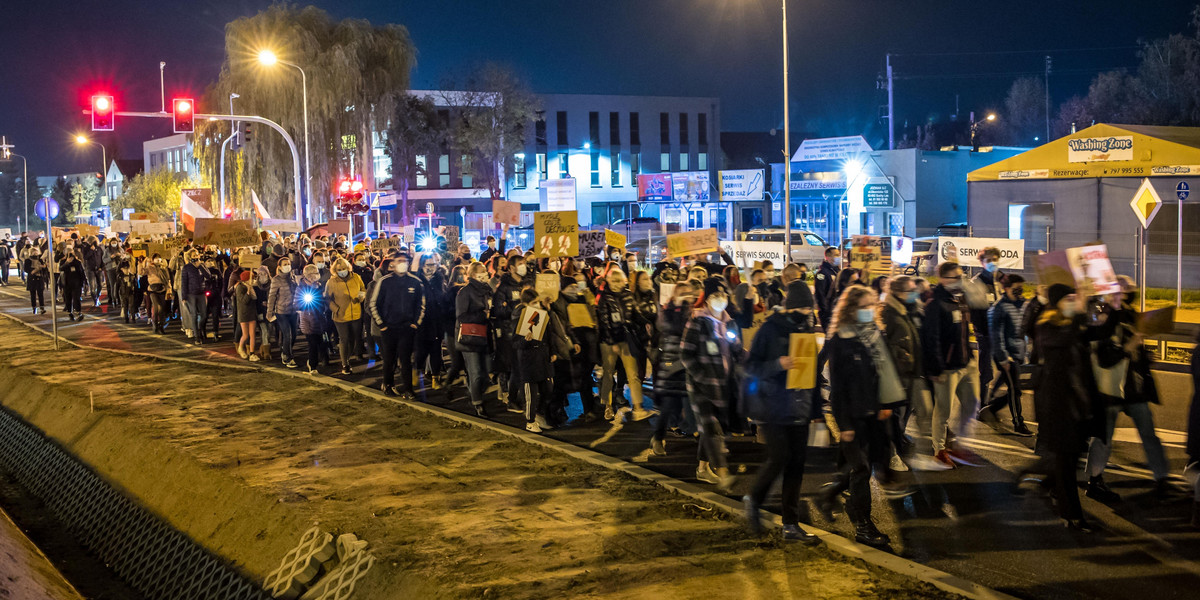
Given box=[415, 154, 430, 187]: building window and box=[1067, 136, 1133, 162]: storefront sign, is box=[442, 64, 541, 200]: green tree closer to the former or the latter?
box=[415, 154, 430, 187]: building window

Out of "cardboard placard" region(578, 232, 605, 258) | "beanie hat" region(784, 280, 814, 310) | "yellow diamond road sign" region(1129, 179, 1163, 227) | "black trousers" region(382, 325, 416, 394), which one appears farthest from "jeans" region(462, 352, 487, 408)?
"yellow diamond road sign" region(1129, 179, 1163, 227)

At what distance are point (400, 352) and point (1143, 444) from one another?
809 centimetres

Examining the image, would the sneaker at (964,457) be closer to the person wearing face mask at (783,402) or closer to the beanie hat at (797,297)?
the person wearing face mask at (783,402)

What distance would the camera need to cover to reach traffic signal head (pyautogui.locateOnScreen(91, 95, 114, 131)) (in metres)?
22.8

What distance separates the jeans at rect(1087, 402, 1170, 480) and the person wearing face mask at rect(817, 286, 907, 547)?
6.23 feet

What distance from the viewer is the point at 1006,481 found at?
7.98 meters

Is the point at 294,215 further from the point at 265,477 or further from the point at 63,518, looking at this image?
the point at 265,477

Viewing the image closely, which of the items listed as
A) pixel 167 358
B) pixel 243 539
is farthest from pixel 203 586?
pixel 167 358

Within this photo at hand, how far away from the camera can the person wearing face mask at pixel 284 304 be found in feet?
49.1

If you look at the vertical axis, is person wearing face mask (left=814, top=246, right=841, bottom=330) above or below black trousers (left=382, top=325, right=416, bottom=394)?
above

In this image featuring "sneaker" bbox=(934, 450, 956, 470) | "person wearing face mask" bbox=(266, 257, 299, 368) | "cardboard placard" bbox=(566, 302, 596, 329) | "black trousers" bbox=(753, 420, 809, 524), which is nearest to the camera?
"black trousers" bbox=(753, 420, 809, 524)

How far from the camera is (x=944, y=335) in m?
8.43

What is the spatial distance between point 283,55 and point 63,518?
3140 cm

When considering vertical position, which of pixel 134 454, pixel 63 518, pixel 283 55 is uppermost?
pixel 283 55
